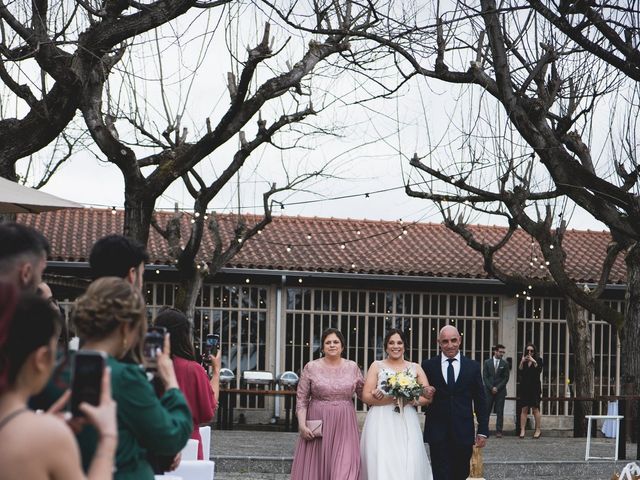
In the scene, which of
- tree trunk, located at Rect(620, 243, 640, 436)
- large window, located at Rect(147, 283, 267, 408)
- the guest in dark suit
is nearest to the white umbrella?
tree trunk, located at Rect(620, 243, 640, 436)

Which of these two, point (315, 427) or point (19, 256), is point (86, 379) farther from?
point (315, 427)

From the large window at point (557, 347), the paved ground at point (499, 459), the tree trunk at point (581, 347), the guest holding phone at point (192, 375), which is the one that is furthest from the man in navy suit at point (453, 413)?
the large window at point (557, 347)

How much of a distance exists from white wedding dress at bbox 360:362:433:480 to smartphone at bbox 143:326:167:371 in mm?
7983

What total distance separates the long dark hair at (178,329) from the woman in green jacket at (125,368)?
2878 mm

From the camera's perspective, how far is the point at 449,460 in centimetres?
1209

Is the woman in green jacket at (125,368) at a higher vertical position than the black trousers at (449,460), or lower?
higher

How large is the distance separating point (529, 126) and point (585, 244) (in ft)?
79.1

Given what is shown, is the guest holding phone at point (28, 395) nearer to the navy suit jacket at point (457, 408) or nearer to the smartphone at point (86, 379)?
the smartphone at point (86, 379)

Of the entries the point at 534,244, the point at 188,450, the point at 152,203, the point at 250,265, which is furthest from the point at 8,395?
the point at 534,244

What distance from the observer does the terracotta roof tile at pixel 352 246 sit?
3005 centimetres

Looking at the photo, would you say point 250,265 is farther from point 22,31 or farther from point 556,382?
point 22,31

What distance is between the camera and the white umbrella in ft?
34.8

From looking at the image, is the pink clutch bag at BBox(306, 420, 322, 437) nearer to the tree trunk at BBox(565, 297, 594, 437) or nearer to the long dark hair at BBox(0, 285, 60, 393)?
the long dark hair at BBox(0, 285, 60, 393)

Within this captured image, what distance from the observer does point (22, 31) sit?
1140 cm
